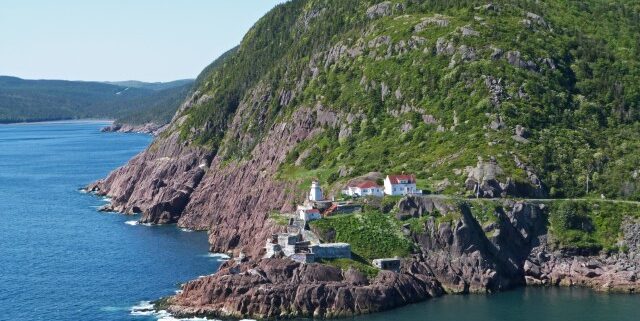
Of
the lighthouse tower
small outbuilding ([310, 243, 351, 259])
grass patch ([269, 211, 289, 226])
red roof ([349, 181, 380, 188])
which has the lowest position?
small outbuilding ([310, 243, 351, 259])

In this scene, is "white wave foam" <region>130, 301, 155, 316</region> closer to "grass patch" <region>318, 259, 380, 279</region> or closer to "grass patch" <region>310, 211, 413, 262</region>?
"grass patch" <region>318, 259, 380, 279</region>

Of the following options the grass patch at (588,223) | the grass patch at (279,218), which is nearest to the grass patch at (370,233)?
the grass patch at (279,218)

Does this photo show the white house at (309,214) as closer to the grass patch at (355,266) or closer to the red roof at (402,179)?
the red roof at (402,179)

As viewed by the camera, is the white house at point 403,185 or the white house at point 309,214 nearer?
the white house at point 309,214

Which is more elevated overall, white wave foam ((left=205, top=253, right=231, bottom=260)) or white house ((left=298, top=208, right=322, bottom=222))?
white house ((left=298, top=208, right=322, bottom=222))

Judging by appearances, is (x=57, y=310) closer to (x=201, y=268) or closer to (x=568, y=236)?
(x=201, y=268)

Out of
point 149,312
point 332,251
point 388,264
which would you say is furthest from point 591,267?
point 149,312

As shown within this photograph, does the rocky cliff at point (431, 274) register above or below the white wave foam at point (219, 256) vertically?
above

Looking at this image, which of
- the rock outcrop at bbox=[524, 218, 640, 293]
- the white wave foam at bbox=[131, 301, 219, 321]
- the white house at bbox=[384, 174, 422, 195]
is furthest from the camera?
the white house at bbox=[384, 174, 422, 195]

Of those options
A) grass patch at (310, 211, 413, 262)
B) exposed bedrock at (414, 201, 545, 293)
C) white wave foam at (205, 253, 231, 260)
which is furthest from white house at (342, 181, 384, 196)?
white wave foam at (205, 253, 231, 260)
